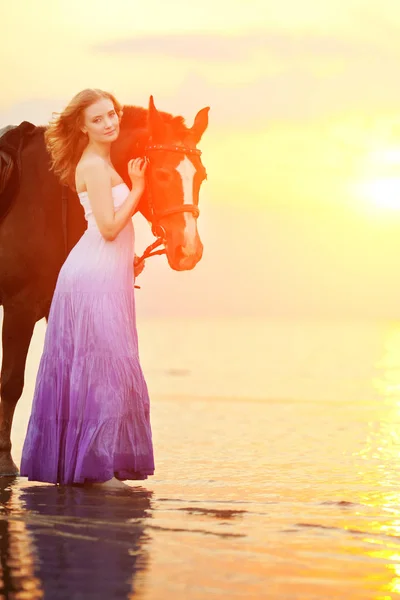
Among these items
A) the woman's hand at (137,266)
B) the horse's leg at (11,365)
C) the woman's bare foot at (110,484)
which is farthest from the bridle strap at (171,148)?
the woman's bare foot at (110,484)

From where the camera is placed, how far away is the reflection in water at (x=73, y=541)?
5121 mm

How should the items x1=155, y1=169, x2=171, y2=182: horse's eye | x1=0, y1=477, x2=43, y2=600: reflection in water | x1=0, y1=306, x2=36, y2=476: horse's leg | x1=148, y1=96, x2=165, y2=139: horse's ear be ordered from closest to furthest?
x1=0, y1=477, x2=43, y2=600: reflection in water < x1=155, y1=169, x2=171, y2=182: horse's eye < x1=148, y1=96, x2=165, y2=139: horse's ear < x1=0, y1=306, x2=36, y2=476: horse's leg

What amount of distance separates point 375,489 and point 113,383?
2238 millimetres

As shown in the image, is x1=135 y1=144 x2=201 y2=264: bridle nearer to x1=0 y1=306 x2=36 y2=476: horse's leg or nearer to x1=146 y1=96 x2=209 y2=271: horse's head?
x1=146 y1=96 x2=209 y2=271: horse's head

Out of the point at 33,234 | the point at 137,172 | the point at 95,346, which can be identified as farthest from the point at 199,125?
the point at 95,346

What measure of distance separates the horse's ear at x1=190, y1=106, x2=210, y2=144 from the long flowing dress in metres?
0.68

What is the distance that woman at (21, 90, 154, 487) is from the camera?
7684 millimetres

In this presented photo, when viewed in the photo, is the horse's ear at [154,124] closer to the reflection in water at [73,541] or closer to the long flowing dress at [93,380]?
the long flowing dress at [93,380]

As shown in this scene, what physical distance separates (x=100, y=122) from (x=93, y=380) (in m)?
1.70

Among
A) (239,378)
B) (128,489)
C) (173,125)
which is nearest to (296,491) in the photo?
(128,489)

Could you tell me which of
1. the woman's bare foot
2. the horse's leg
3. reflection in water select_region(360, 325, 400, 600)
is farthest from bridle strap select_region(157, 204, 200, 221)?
reflection in water select_region(360, 325, 400, 600)

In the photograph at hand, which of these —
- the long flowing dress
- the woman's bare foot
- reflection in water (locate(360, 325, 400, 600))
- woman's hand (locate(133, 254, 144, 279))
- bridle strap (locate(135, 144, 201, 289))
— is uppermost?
bridle strap (locate(135, 144, 201, 289))

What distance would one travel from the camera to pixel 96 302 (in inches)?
308

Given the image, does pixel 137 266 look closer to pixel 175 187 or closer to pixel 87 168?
pixel 175 187
